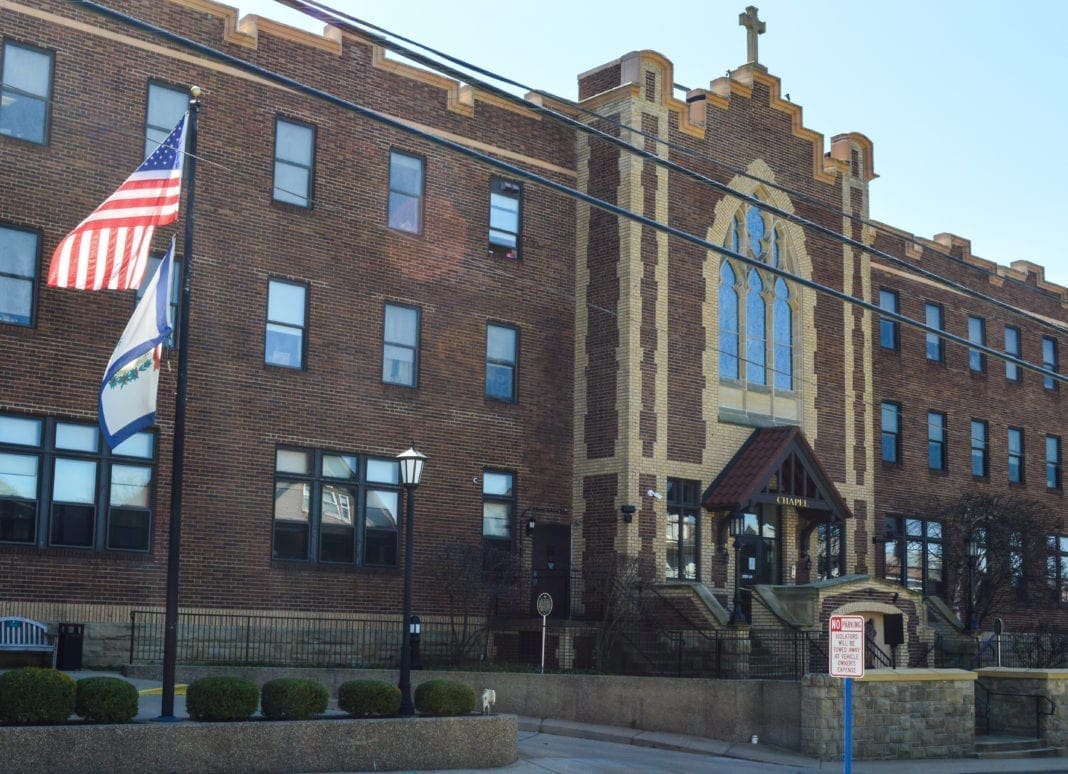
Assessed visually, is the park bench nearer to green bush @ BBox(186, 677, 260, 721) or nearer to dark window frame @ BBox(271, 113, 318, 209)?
green bush @ BBox(186, 677, 260, 721)

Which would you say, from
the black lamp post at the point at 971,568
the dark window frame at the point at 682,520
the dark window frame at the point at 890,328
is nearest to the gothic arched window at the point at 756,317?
the dark window frame at the point at 682,520

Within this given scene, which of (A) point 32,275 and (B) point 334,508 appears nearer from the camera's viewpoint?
(A) point 32,275

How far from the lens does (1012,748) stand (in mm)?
26297

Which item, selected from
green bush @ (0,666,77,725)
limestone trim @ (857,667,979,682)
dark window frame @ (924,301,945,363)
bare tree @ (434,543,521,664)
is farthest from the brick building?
green bush @ (0,666,77,725)

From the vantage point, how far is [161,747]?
16.5m

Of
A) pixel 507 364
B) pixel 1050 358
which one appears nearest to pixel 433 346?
pixel 507 364

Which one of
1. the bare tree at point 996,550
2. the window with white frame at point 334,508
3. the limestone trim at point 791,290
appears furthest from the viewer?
the bare tree at point 996,550

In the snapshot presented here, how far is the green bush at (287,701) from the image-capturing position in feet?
58.8

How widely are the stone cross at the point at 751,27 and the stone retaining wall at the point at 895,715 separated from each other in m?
16.8

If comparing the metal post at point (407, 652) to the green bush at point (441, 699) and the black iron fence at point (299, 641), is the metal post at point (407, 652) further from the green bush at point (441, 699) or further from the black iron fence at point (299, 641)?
the black iron fence at point (299, 641)

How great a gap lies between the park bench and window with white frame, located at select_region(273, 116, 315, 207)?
30.8 ft

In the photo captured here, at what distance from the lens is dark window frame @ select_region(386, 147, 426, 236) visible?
30.2 metres

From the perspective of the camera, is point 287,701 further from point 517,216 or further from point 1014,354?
point 1014,354

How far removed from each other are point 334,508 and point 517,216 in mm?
8004
